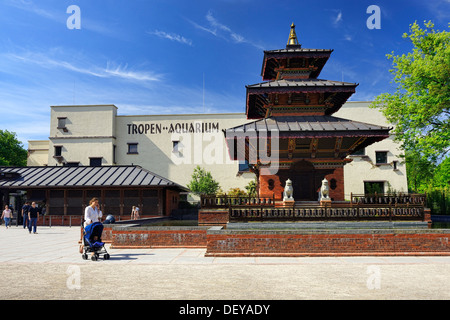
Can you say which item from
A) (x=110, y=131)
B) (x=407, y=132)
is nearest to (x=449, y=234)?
(x=407, y=132)

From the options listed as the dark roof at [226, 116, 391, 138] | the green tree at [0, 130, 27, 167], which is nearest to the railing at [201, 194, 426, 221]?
the dark roof at [226, 116, 391, 138]

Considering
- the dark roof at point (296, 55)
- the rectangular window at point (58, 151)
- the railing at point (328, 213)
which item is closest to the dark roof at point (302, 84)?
the dark roof at point (296, 55)

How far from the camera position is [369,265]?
9516 millimetres

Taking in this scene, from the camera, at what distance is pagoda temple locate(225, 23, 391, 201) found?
16250 mm

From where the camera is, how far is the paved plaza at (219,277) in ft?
21.1

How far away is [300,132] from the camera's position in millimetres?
16156

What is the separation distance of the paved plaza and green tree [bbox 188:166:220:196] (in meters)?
26.3

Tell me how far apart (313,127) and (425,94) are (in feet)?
48.5

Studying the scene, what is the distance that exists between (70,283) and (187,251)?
5672mm

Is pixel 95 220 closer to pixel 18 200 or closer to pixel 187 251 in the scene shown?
pixel 187 251

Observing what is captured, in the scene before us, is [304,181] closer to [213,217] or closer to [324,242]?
[213,217]

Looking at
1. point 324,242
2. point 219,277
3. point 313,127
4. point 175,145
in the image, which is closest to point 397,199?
point 313,127

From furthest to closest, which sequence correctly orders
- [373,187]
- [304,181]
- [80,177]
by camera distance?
[373,187] < [80,177] < [304,181]

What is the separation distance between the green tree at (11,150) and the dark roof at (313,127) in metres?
53.7
